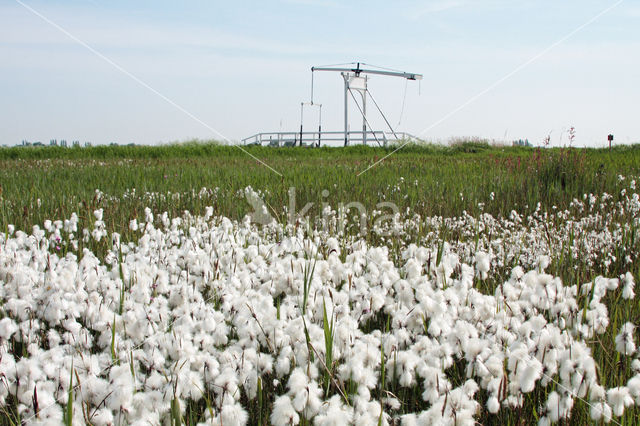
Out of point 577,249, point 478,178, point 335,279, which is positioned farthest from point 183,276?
point 478,178

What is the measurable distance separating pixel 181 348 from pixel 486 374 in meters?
1.38

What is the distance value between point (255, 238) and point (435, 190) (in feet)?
17.0

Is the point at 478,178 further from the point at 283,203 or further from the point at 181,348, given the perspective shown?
the point at 181,348

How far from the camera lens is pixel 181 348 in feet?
7.61

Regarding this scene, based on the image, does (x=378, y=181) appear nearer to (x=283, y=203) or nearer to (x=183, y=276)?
(x=283, y=203)

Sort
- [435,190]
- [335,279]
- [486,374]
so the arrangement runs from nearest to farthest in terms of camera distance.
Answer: [486,374] → [335,279] → [435,190]

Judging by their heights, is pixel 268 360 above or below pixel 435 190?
below

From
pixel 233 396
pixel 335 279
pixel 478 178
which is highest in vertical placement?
pixel 478 178

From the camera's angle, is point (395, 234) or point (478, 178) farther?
point (478, 178)

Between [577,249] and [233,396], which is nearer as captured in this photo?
[233,396]

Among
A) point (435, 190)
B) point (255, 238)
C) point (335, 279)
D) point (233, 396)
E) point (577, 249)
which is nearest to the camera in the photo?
point (233, 396)

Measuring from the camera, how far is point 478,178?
10500 millimetres

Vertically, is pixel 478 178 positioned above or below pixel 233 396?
above

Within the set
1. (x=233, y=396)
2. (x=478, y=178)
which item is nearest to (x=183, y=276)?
(x=233, y=396)
